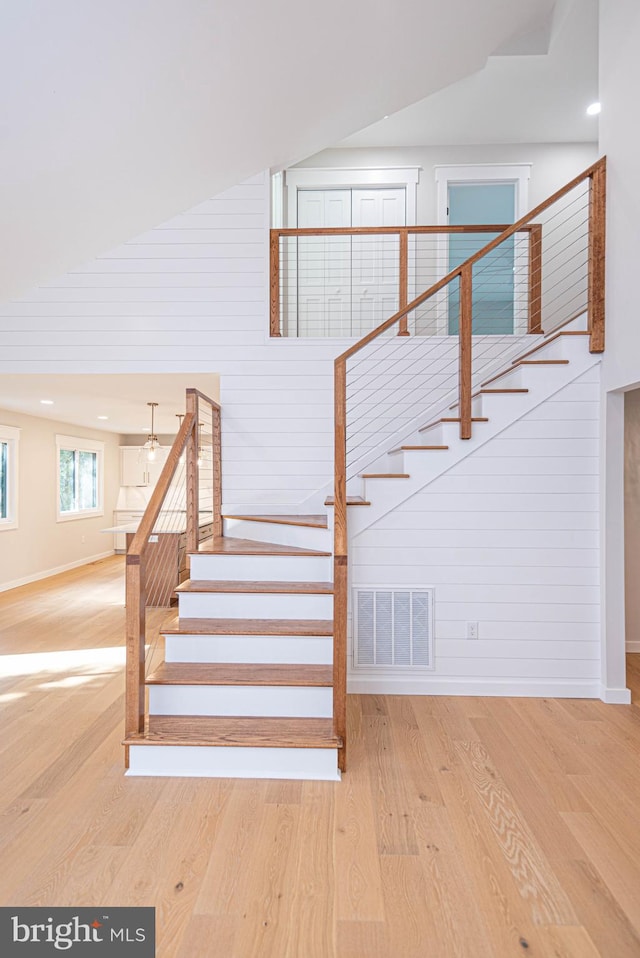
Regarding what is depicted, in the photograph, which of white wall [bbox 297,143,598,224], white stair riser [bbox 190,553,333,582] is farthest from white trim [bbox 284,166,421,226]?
white stair riser [bbox 190,553,333,582]

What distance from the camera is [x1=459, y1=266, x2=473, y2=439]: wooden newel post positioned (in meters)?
3.51

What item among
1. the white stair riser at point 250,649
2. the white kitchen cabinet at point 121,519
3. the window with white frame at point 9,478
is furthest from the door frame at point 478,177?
the white kitchen cabinet at point 121,519

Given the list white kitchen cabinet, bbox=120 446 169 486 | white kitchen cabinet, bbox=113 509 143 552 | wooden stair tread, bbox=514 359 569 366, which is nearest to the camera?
wooden stair tread, bbox=514 359 569 366

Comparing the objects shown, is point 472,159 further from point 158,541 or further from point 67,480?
point 67,480

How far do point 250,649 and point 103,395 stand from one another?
12.3 ft

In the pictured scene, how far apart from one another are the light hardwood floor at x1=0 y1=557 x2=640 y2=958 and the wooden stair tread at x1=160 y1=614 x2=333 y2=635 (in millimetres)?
607

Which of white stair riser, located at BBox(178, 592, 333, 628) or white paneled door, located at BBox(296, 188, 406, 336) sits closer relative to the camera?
white stair riser, located at BBox(178, 592, 333, 628)

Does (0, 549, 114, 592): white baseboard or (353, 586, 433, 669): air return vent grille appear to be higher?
(353, 586, 433, 669): air return vent grille

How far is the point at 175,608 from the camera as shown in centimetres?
614

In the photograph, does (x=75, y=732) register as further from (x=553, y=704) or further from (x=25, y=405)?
(x=25, y=405)

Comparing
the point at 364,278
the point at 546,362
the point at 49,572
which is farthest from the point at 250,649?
the point at 49,572

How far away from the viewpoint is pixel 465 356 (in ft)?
11.5

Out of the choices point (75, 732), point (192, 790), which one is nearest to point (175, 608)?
point (75, 732)

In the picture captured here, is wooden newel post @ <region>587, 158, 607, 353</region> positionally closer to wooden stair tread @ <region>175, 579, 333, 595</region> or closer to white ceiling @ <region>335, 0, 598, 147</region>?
white ceiling @ <region>335, 0, 598, 147</region>
